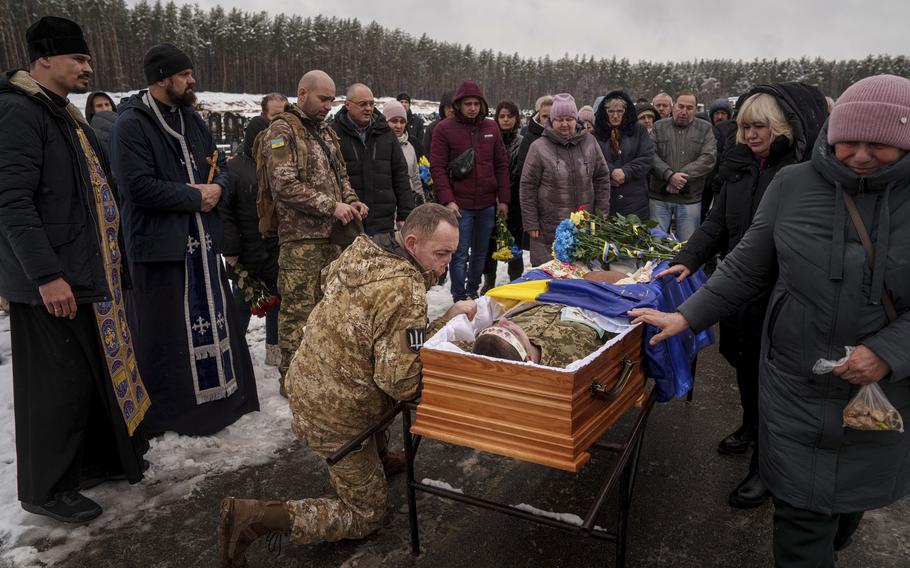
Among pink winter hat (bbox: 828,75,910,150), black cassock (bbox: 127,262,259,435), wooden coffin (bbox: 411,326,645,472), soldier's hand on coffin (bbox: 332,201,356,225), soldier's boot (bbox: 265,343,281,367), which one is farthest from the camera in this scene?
soldier's boot (bbox: 265,343,281,367)

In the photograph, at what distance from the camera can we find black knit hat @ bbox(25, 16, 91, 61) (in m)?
2.86

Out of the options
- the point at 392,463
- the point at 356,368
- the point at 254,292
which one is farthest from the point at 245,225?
the point at 356,368

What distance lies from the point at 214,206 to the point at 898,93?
12.0 feet

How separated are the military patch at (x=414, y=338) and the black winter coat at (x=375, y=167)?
290 centimetres

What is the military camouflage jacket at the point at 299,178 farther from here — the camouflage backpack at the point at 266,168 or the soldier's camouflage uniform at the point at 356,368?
the soldier's camouflage uniform at the point at 356,368

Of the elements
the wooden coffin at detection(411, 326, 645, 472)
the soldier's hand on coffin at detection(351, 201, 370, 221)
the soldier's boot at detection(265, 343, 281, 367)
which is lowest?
the soldier's boot at detection(265, 343, 281, 367)

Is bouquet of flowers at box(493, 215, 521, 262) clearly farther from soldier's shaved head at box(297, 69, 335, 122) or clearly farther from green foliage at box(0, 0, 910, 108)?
green foliage at box(0, 0, 910, 108)

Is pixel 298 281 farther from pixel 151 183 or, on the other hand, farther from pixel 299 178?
pixel 151 183

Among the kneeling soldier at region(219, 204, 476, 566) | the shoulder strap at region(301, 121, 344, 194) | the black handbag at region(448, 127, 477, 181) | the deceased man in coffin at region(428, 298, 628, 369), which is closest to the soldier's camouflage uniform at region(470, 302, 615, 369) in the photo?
the deceased man in coffin at region(428, 298, 628, 369)

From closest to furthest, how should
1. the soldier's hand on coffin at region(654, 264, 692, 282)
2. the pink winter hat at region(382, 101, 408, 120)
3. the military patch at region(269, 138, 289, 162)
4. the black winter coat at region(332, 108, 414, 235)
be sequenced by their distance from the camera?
the soldier's hand on coffin at region(654, 264, 692, 282)
the military patch at region(269, 138, 289, 162)
the black winter coat at region(332, 108, 414, 235)
the pink winter hat at region(382, 101, 408, 120)

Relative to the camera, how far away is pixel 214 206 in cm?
383

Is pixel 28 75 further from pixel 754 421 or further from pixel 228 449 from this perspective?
pixel 754 421

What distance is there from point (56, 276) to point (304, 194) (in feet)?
5.37

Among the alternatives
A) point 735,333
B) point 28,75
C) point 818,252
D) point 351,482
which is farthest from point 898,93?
point 28,75
